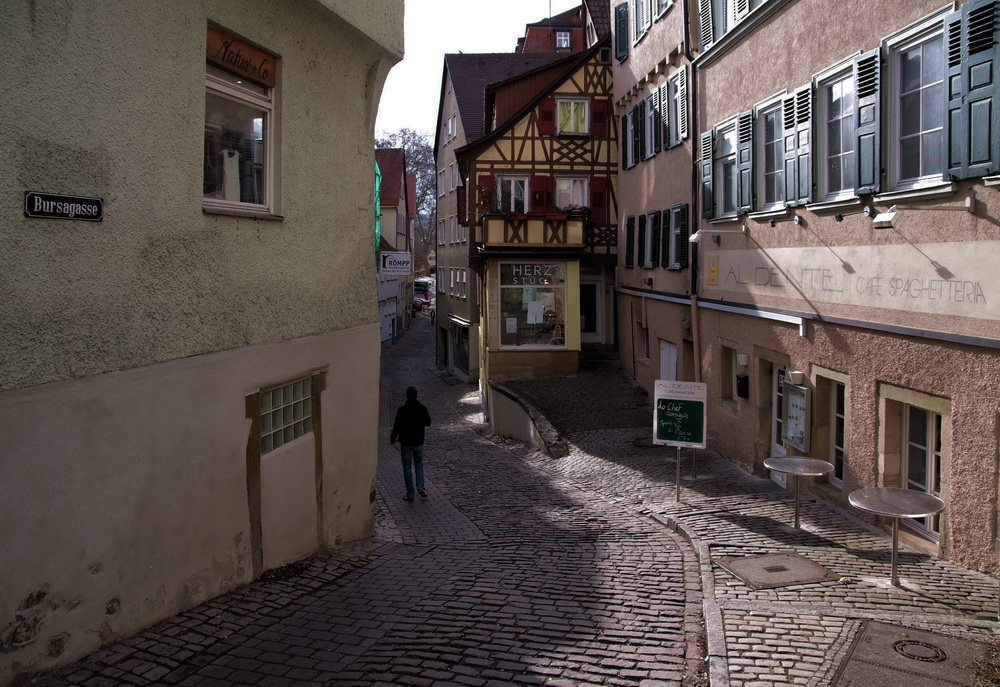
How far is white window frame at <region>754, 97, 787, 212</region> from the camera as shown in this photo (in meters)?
12.2

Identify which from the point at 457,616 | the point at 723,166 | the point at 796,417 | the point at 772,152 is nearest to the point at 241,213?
the point at 457,616

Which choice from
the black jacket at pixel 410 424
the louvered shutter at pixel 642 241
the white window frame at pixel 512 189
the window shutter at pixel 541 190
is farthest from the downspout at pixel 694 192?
the white window frame at pixel 512 189

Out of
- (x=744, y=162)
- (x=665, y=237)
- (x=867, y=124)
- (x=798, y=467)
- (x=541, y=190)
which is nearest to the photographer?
(x=798, y=467)

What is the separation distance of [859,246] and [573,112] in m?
17.6

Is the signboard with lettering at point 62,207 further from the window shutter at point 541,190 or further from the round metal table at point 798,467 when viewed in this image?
the window shutter at point 541,190

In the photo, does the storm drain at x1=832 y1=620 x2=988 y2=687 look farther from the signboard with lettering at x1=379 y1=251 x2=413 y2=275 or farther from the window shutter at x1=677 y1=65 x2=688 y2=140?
the window shutter at x1=677 y1=65 x2=688 y2=140

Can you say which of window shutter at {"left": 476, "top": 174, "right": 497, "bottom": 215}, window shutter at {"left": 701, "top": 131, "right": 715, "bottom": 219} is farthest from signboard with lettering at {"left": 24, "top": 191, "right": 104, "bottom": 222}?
window shutter at {"left": 476, "top": 174, "right": 497, "bottom": 215}

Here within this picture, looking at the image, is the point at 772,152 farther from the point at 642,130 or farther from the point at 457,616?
the point at 642,130

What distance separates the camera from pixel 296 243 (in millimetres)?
8398

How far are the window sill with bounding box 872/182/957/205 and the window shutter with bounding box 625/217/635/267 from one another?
13.4 m

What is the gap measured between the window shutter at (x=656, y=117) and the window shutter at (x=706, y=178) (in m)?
3.49

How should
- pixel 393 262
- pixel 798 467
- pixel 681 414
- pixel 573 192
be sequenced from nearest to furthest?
pixel 798 467
pixel 681 414
pixel 393 262
pixel 573 192

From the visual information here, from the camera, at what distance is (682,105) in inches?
670

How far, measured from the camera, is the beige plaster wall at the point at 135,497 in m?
5.19
